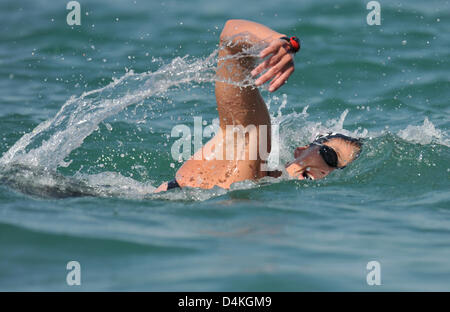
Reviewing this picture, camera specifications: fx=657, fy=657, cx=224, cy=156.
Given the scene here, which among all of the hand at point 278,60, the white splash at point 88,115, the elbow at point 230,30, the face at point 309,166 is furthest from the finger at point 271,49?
the face at point 309,166

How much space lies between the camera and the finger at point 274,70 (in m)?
3.53

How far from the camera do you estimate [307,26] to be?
10.5 m

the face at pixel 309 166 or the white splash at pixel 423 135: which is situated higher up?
the white splash at pixel 423 135

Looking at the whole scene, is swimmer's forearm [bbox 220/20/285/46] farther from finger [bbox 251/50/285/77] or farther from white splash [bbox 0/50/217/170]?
white splash [bbox 0/50/217/170]

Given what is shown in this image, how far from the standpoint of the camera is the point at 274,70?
3537mm

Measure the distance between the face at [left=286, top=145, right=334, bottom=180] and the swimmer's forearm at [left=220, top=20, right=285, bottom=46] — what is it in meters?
1.36

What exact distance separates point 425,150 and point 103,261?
141 inches

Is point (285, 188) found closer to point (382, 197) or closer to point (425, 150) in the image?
point (382, 197)

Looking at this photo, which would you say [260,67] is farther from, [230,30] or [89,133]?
[89,133]

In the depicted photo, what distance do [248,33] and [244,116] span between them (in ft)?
1.90

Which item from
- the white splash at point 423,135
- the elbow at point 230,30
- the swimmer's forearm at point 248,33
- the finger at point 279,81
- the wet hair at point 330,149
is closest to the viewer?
the finger at point 279,81

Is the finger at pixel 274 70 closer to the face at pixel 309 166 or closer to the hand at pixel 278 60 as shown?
the hand at pixel 278 60
